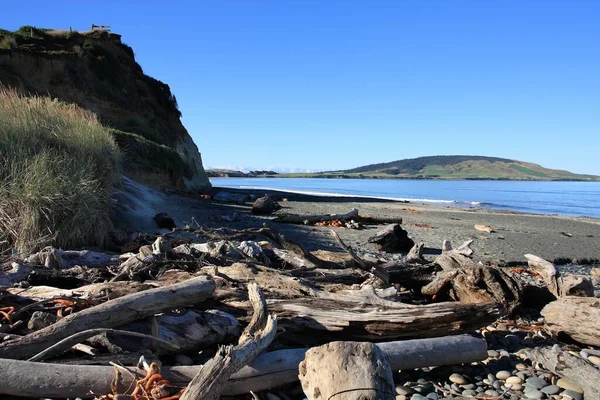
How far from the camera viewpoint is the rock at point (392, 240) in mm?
9938

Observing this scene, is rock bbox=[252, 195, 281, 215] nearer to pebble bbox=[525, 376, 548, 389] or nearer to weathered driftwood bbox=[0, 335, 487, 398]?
weathered driftwood bbox=[0, 335, 487, 398]

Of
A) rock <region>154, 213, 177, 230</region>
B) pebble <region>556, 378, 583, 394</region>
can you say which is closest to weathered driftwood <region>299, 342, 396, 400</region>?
pebble <region>556, 378, 583, 394</region>

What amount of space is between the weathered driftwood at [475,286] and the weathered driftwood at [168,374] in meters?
1.60

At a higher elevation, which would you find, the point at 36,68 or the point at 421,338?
the point at 36,68

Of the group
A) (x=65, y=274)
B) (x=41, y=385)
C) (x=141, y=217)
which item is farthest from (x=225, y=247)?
(x=141, y=217)

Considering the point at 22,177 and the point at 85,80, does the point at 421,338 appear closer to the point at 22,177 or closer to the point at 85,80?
the point at 22,177

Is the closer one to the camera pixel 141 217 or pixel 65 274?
pixel 65 274

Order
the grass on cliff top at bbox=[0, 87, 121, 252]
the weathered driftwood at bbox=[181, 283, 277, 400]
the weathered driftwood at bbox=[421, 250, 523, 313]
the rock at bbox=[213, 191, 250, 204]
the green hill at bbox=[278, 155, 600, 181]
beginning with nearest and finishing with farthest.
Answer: the weathered driftwood at bbox=[181, 283, 277, 400] < the weathered driftwood at bbox=[421, 250, 523, 313] < the grass on cliff top at bbox=[0, 87, 121, 252] < the rock at bbox=[213, 191, 250, 204] < the green hill at bbox=[278, 155, 600, 181]

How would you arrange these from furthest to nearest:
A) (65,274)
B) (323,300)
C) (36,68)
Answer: (36,68) < (65,274) < (323,300)

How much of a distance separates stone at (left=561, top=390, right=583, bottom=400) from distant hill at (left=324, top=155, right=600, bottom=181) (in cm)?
12697

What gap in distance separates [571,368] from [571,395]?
0.31 m

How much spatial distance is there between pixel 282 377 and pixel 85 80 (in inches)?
1232

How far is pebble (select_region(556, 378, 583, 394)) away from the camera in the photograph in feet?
10.8

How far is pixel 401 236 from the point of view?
33.4 ft
